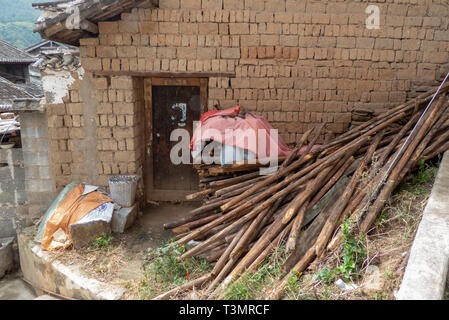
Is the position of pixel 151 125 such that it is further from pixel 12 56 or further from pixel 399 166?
pixel 12 56

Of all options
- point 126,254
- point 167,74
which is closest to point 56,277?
point 126,254

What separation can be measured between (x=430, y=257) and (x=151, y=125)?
194 inches

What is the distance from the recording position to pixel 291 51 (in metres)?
5.53

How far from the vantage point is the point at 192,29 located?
543 centimetres

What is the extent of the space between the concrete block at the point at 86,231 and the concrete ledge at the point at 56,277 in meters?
0.39

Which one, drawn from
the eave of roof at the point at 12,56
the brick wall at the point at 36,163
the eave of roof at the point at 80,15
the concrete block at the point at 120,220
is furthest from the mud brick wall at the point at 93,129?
the eave of roof at the point at 12,56

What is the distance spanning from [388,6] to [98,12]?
4.63 meters

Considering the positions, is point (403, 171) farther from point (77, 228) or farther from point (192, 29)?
point (77, 228)

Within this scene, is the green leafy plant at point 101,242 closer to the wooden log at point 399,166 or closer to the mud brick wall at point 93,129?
the mud brick wall at point 93,129

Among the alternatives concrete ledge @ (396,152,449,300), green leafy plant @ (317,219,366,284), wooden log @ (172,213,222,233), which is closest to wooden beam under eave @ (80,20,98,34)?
wooden log @ (172,213,222,233)

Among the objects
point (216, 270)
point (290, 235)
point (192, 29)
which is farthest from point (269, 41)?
point (216, 270)

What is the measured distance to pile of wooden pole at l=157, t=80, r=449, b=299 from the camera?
11.7 ft

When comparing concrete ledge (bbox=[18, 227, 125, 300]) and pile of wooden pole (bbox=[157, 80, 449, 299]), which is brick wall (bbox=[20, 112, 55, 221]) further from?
pile of wooden pole (bbox=[157, 80, 449, 299])

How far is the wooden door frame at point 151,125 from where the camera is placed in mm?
6012
